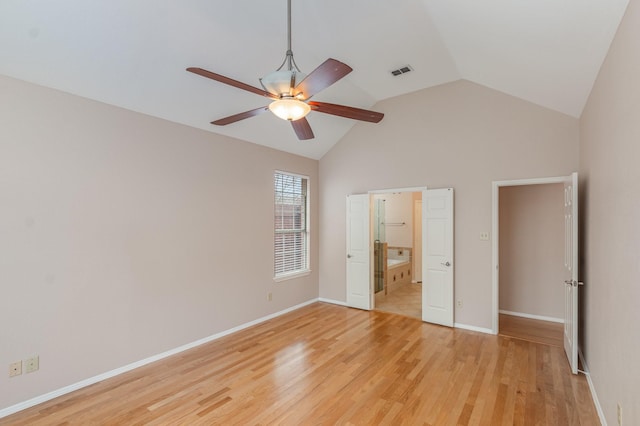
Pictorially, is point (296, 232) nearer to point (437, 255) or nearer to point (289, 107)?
point (437, 255)

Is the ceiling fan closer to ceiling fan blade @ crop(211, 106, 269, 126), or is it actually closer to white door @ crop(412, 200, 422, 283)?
ceiling fan blade @ crop(211, 106, 269, 126)

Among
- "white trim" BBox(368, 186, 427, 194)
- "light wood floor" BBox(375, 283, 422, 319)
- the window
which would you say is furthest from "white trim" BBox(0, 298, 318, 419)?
"white trim" BBox(368, 186, 427, 194)

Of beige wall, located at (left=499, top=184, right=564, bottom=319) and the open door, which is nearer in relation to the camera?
the open door

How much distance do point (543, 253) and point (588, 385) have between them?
226cm

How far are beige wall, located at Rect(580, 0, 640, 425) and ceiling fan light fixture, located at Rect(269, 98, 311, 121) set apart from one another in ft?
6.33

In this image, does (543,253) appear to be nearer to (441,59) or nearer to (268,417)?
(441,59)

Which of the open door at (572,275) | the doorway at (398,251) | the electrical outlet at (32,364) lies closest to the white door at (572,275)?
the open door at (572,275)

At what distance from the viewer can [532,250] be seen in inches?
188

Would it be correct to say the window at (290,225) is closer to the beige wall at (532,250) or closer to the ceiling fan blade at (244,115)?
the ceiling fan blade at (244,115)

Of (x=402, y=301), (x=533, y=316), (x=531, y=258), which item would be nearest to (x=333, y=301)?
(x=402, y=301)

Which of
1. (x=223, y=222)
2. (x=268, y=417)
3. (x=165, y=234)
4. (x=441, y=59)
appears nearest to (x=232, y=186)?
(x=223, y=222)

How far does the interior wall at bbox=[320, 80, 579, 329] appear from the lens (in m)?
3.89

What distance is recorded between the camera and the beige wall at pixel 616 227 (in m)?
1.67

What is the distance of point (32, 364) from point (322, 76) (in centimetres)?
338
